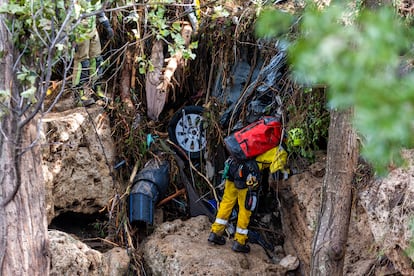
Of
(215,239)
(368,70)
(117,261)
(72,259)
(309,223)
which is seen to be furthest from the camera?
(215,239)

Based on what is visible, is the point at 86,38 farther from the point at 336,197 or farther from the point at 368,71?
the point at 368,71

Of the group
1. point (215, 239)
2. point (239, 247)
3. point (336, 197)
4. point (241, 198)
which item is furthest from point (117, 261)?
point (336, 197)

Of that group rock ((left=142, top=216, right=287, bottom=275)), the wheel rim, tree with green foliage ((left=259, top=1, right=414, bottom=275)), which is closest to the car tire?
the wheel rim

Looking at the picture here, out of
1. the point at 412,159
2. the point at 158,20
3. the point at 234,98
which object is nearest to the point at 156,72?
the point at 234,98

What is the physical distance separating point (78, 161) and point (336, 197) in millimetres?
3788

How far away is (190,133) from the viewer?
8.40m

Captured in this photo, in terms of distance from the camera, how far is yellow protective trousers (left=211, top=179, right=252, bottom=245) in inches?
274

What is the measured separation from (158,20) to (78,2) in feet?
3.57

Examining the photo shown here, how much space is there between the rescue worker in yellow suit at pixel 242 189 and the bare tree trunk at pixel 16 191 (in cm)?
316

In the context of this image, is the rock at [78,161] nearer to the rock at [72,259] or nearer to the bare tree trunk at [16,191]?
the rock at [72,259]

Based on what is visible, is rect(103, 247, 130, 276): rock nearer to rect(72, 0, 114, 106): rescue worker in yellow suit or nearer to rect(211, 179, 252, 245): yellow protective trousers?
rect(211, 179, 252, 245): yellow protective trousers

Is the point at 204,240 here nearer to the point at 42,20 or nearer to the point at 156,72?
the point at 156,72

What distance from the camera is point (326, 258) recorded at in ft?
15.8

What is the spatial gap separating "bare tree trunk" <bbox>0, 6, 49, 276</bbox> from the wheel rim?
4419 millimetres
